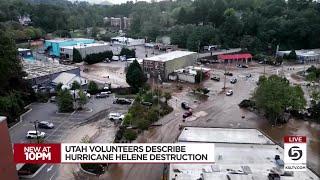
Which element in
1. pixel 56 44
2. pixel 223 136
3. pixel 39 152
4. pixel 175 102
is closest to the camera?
pixel 39 152

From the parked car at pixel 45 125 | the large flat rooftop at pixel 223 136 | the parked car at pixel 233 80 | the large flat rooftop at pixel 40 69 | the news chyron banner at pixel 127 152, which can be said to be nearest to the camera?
the news chyron banner at pixel 127 152

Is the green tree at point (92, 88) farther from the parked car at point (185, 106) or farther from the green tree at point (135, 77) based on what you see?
the parked car at point (185, 106)

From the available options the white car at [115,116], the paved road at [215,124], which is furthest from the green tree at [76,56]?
the white car at [115,116]

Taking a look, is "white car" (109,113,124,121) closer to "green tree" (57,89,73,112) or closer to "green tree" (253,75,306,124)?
"green tree" (57,89,73,112)

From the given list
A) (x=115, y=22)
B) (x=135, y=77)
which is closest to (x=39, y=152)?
(x=135, y=77)

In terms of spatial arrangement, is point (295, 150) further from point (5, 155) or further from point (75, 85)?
point (75, 85)

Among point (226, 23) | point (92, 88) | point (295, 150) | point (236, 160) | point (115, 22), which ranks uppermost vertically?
point (115, 22)

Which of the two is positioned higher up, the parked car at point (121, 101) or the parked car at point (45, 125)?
the parked car at point (121, 101)
